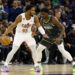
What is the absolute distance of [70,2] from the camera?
20.5 meters

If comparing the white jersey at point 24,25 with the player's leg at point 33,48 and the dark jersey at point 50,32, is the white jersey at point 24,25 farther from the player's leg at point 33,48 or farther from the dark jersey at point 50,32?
the dark jersey at point 50,32

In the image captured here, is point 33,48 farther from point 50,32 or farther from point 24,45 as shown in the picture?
point 24,45

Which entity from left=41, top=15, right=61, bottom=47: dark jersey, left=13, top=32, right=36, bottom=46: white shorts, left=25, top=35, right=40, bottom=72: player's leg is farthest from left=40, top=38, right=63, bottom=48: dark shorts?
left=13, top=32, right=36, bottom=46: white shorts

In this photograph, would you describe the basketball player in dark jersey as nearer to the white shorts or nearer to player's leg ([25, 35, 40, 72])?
player's leg ([25, 35, 40, 72])

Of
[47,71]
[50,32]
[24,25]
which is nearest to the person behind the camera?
[24,25]

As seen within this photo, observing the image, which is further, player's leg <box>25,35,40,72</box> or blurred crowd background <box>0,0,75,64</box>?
blurred crowd background <box>0,0,75,64</box>

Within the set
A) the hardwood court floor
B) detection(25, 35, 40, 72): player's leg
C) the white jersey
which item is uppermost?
the white jersey

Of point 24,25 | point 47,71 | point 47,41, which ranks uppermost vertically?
point 24,25

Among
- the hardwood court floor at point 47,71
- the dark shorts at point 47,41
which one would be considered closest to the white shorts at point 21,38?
the dark shorts at point 47,41

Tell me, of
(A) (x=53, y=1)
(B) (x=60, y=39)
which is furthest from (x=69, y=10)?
(B) (x=60, y=39)

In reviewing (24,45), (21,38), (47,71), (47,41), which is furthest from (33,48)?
(24,45)

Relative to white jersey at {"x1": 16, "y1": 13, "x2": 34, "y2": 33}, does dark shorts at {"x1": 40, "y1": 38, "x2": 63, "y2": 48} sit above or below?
below

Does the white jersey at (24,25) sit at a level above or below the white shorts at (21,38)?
above

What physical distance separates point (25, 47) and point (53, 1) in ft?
15.5
